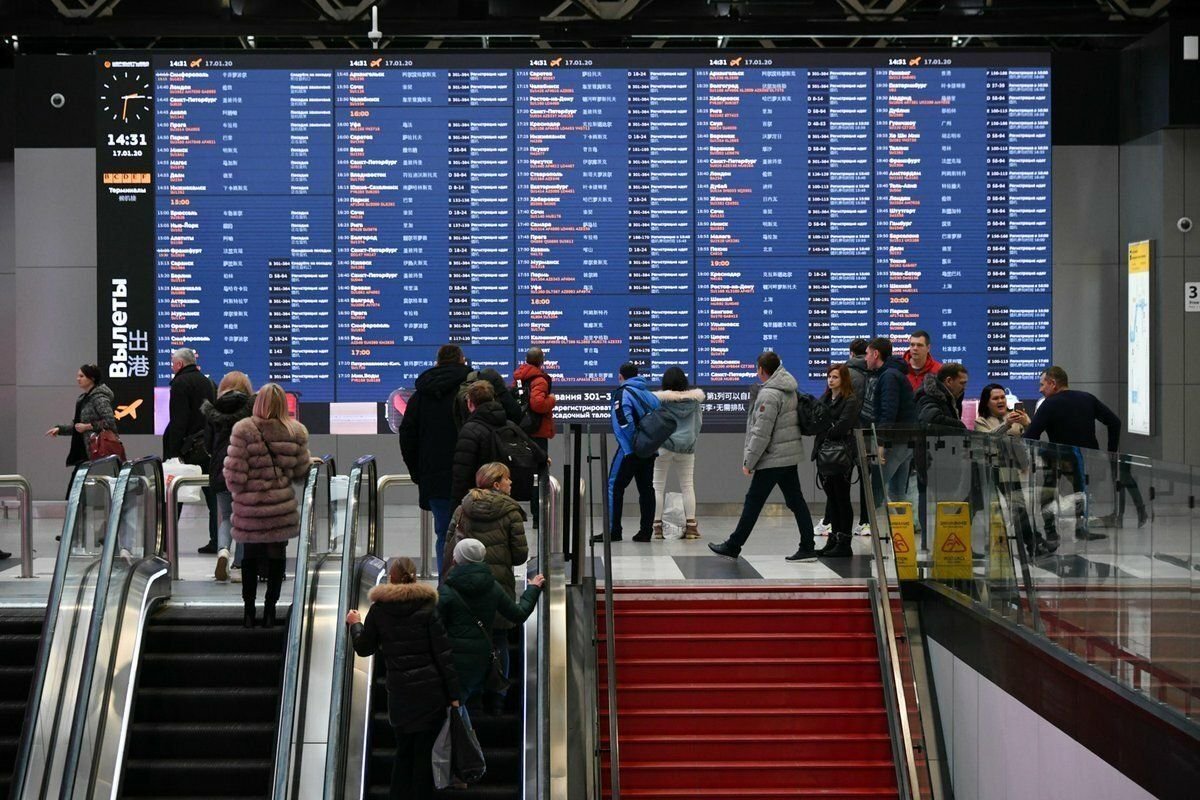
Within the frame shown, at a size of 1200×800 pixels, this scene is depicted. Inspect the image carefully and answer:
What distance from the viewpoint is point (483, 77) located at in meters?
13.4

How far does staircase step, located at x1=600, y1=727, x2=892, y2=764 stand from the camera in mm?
8570

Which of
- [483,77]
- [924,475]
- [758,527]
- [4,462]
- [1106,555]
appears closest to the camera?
[1106,555]

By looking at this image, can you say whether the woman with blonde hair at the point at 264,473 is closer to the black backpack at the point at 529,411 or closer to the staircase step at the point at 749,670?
the staircase step at the point at 749,670

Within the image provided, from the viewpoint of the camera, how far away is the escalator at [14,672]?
7730 millimetres

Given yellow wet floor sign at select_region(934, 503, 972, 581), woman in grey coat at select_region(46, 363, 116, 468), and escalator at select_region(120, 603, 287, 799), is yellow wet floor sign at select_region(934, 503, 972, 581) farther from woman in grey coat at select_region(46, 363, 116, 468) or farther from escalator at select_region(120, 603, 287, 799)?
woman in grey coat at select_region(46, 363, 116, 468)

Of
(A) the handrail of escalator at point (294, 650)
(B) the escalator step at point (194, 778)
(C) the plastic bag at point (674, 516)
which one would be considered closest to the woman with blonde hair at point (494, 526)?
(A) the handrail of escalator at point (294, 650)

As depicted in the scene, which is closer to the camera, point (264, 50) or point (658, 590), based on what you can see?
point (658, 590)

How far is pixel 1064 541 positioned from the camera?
6.65 metres

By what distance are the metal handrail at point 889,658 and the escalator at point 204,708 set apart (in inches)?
146

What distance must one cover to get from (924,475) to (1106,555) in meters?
2.88

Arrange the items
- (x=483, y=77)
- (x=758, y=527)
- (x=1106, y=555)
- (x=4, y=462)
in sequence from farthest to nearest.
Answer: (x=4, y=462) → (x=483, y=77) → (x=758, y=527) → (x=1106, y=555)

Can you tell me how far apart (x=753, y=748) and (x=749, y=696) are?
0.38m

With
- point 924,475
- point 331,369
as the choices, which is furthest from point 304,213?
point 924,475

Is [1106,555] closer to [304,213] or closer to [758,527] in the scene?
[758,527]
